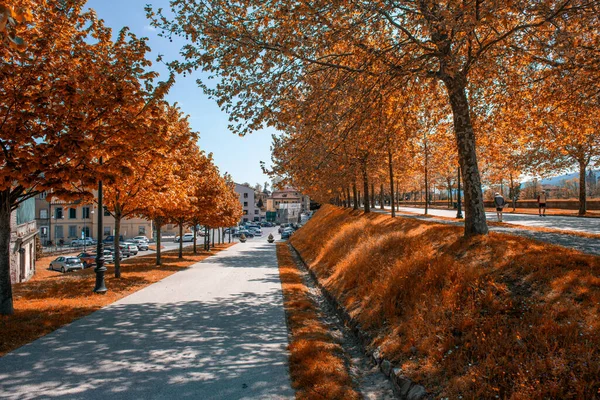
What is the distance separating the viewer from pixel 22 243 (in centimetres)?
2352

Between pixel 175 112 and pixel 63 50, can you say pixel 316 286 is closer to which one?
pixel 63 50

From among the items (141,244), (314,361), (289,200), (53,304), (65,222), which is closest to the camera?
(314,361)

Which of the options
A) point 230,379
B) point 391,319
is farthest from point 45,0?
point 391,319

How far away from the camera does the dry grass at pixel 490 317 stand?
3914 mm

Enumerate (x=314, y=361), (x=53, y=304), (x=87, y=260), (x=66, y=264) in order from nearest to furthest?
(x=314, y=361) < (x=53, y=304) < (x=66, y=264) < (x=87, y=260)

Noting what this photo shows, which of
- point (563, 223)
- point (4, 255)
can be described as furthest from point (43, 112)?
point (563, 223)

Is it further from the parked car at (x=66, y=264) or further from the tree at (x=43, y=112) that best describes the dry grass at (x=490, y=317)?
the parked car at (x=66, y=264)

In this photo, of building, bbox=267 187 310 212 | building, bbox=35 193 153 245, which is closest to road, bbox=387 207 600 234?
building, bbox=35 193 153 245

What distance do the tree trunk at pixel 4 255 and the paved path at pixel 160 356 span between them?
1.70 metres

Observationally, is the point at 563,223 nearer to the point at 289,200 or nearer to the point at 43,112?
the point at 43,112

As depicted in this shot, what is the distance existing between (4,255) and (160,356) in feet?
16.5

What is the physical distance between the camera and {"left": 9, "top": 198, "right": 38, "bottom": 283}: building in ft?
69.2

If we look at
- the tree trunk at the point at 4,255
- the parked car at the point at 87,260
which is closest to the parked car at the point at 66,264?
the parked car at the point at 87,260

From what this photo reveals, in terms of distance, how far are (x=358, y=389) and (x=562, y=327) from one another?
105 inches
